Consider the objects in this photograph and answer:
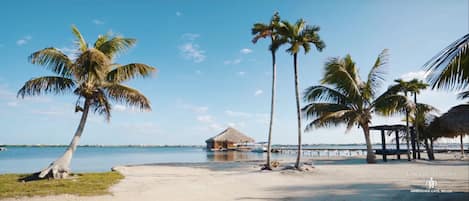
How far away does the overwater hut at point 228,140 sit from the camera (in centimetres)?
5603

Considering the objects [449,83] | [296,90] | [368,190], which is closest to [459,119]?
[296,90]

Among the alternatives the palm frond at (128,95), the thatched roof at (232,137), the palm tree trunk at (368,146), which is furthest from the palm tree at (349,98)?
the thatched roof at (232,137)

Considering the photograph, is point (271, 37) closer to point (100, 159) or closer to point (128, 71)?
point (128, 71)

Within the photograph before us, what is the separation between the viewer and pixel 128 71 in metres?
12.3

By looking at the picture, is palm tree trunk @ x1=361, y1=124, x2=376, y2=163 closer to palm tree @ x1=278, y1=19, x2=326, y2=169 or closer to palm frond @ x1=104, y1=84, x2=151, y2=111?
palm tree @ x1=278, y1=19, x2=326, y2=169

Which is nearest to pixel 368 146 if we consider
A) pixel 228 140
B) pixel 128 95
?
pixel 128 95

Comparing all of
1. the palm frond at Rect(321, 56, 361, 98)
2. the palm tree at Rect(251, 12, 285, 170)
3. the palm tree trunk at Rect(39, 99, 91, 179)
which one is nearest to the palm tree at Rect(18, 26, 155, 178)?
the palm tree trunk at Rect(39, 99, 91, 179)

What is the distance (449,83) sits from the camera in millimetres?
5172

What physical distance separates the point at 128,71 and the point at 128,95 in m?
1.01

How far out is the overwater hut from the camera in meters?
56.0

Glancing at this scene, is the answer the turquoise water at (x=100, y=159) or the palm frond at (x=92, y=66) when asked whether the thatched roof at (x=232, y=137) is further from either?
the palm frond at (x=92, y=66)

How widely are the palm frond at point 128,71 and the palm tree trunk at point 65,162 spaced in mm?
1410

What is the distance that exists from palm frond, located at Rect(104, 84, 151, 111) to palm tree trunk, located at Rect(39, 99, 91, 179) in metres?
0.97

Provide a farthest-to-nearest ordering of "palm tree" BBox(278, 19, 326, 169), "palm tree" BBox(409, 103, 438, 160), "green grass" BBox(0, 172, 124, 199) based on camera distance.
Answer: "palm tree" BBox(409, 103, 438, 160)
"palm tree" BBox(278, 19, 326, 169)
"green grass" BBox(0, 172, 124, 199)
